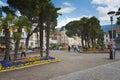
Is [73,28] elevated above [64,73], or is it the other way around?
[73,28]

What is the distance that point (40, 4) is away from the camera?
2325cm

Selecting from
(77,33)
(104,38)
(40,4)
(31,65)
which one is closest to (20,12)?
(40,4)

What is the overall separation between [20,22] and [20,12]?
8508mm

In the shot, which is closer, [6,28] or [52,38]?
[6,28]

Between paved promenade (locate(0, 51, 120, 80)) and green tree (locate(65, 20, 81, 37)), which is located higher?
green tree (locate(65, 20, 81, 37))

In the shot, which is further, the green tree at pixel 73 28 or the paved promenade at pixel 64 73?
the green tree at pixel 73 28

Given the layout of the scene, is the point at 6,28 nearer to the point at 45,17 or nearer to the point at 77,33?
the point at 45,17

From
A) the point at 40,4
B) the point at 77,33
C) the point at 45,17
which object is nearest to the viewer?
the point at 40,4

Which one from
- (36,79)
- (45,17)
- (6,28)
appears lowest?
(36,79)

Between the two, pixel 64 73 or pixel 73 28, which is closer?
pixel 64 73

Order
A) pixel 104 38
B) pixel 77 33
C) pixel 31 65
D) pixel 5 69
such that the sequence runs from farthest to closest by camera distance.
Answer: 1. pixel 104 38
2. pixel 77 33
3. pixel 31 65
4. pixel 5 69

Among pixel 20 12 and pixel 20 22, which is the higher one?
pixel 20 12

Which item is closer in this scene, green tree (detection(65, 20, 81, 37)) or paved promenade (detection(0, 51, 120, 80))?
paved promenade (detection(0, 51, 120, 80))

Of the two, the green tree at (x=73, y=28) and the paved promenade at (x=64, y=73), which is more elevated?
the green tree at (x=73, y=28)
